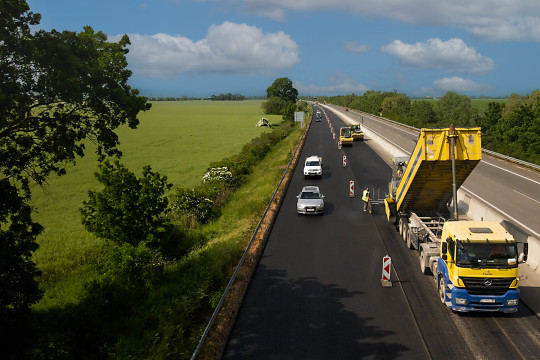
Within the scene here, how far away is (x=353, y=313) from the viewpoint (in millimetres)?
12281

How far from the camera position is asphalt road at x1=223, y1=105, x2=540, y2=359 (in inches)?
409

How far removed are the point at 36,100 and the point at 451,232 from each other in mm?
13056

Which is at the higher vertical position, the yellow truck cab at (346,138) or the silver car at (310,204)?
the yellow truck cab at (346,138)

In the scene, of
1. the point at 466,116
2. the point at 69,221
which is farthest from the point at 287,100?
the point at 69,221

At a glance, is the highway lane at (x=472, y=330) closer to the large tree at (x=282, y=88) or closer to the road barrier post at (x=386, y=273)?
the road barrier post at (x=386, y=273)

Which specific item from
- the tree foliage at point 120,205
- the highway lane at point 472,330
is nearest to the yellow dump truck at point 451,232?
the highway lane at point 472,330

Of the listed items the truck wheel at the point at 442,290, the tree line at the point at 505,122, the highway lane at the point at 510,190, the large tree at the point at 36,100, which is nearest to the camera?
the large tree at the point at 36,100

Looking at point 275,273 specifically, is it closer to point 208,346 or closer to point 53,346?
point 208,346

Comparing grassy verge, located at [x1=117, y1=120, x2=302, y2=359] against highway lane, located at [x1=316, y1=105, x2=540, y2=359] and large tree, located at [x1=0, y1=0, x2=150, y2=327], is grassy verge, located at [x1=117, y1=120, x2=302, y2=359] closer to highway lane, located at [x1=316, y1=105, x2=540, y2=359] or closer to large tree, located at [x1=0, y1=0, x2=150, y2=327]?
large tree, located at [x1=0, y1=0, x2=150, y2=327]

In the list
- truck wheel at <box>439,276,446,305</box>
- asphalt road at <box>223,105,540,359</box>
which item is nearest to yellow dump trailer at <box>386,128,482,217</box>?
asphalt road at <box>223,105,540,359</box>

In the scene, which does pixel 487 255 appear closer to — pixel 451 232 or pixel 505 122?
pixel 451 232

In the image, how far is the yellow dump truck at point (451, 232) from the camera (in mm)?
11320

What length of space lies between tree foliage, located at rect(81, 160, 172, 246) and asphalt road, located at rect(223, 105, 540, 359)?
522 centimetres

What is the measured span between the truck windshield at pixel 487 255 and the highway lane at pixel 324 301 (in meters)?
2.28
